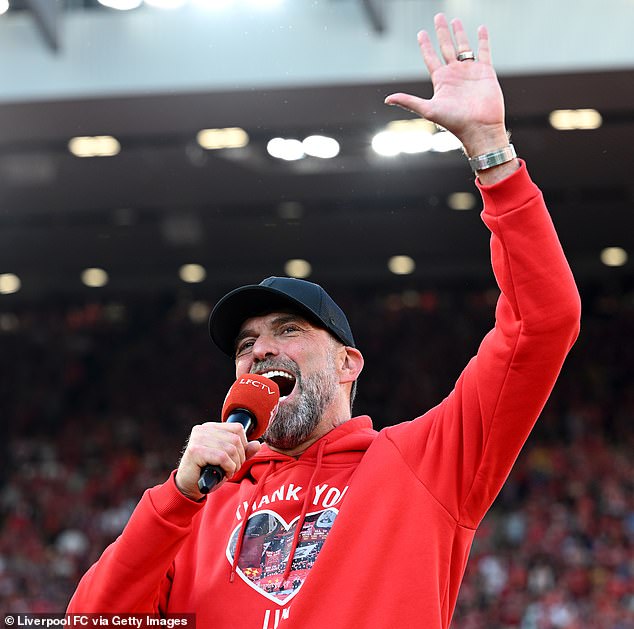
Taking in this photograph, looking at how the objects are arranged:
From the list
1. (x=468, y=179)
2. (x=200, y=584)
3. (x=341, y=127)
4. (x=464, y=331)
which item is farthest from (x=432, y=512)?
(x=464, y=331)

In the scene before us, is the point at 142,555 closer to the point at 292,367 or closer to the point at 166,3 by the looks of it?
the point at 292,367

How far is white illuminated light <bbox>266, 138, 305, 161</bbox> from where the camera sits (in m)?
10.7

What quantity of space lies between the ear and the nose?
0.19m

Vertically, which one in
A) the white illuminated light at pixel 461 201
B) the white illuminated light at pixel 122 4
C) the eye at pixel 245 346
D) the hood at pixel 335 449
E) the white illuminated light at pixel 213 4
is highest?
the white illuminated light at pixel 213 4

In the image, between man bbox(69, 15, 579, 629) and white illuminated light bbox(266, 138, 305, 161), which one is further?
white illuminated light bbox(266, 138, 305, 161)

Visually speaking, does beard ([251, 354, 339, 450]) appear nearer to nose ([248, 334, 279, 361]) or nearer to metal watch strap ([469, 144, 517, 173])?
nose ([248, 334, 279, 361])

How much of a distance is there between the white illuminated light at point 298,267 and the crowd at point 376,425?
133 centimetres

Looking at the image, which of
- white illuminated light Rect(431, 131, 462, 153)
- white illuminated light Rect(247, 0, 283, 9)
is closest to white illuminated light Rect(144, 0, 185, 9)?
white illuminated light Rect(247, 0, 283, 9)

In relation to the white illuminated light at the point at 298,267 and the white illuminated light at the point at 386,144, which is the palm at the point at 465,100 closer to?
the white illuminated light at the point at 386,144

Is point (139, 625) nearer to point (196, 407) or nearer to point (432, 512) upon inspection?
point (432, 512)

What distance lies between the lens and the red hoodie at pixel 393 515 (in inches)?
84.0

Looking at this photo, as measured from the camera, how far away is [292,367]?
2.51 m

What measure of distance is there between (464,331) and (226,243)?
424 cm

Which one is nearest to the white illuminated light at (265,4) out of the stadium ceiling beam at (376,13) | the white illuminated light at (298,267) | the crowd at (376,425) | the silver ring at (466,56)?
the stadium ceiling beam at (376,13)
